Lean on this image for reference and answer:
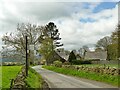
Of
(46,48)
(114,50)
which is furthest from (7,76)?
(46,48)

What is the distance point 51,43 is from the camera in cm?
7606

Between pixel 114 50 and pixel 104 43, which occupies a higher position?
pixel 104 43

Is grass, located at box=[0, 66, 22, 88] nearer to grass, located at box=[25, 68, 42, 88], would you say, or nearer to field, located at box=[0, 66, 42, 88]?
field, located at box=[0, 66, 42, 88]

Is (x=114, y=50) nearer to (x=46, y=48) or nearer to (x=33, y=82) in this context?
(x=46, y=48)

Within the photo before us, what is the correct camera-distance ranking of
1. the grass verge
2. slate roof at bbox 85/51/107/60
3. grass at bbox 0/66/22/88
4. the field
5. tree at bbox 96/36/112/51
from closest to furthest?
the grass verge → the field → grass at bbox 0/66/22/88 → tree at bbox 96/36/112/51 → slate roof at bbox 85/51/107/60

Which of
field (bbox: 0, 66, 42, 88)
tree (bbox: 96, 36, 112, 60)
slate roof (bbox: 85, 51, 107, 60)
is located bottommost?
field (bbox: 0, 66, 42, 88)

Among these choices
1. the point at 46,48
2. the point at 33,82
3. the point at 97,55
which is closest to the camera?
the point at 33,82

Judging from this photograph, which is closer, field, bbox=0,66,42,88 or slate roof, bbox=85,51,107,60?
field, bbox=0,66,42,88

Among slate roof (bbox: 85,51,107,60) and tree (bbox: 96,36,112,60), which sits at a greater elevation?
tree (bbox: 96,36,112,60)

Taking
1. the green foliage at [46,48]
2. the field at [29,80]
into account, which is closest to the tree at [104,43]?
the green foliage at [46,48]

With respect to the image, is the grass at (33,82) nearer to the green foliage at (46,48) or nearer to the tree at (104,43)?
the green foliage at (46,48)

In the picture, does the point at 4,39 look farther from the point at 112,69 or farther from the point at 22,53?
the point at 112,69

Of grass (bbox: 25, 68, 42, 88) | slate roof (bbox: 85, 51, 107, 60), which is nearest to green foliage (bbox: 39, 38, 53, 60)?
slate roof (bbox: 85, 51, 107, 60)

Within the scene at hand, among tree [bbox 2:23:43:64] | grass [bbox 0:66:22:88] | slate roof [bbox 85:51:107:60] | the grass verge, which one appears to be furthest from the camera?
slate roof [bbox 85:51:107:60]
